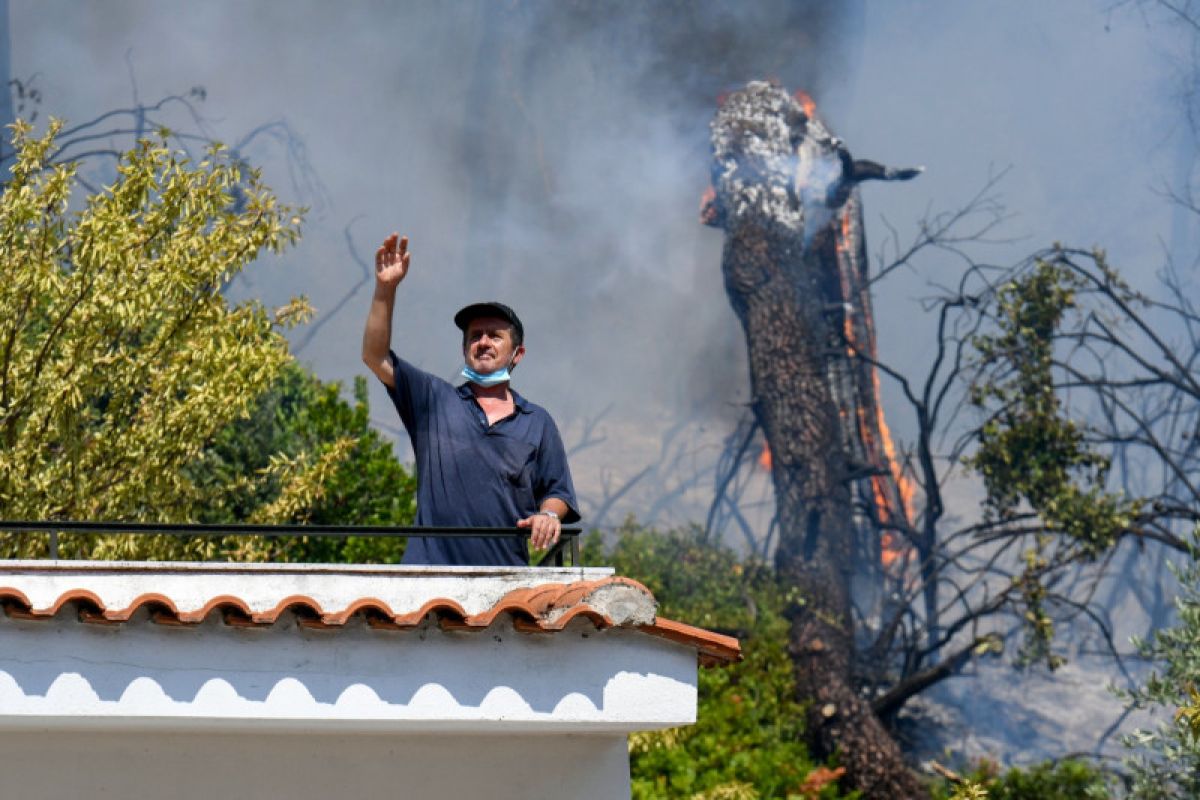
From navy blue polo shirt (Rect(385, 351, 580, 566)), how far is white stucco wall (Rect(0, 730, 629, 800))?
66 cm

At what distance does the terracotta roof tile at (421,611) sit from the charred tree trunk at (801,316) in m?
12.8

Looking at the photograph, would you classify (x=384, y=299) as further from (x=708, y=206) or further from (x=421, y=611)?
(x=708, y=206)

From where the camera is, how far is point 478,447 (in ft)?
20.4

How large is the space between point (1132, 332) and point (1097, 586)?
2.93 metres

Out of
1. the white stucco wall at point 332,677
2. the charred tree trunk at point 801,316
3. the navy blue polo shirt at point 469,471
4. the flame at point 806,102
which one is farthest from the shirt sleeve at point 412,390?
the flame at point 806,102

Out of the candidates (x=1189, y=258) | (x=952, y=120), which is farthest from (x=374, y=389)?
(x=1189, y=258)

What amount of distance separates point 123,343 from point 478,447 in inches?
183

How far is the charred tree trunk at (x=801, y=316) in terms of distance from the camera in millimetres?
18391

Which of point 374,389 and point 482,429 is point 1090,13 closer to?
point 374,389

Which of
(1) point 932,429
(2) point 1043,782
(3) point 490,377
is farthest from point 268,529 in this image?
(1) point 932,429

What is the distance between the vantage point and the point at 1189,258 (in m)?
19.0

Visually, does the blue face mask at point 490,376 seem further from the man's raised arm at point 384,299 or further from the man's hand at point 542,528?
the man's hand at point 542,528

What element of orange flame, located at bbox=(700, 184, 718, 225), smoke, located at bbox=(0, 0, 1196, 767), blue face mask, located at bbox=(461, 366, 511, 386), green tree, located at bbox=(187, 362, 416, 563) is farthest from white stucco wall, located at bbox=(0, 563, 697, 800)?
orange flame, located at bbox=(700, 184, 718, 225)

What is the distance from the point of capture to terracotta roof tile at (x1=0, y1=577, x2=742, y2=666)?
16.9 ft
